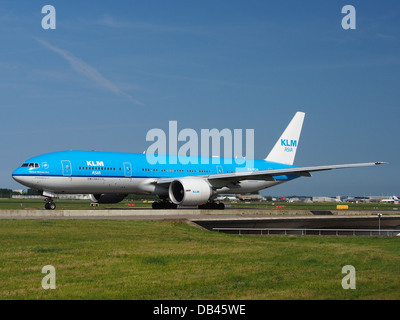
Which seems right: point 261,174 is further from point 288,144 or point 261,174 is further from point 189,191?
point 288,144

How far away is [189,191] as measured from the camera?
41.3 m

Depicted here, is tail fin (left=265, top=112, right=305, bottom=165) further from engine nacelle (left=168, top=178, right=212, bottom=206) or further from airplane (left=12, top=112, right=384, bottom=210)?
engine nacelle (left=168, top=178, right=212, bottom=206)

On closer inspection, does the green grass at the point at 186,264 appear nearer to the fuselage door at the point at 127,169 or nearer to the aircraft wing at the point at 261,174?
the fuselage door at the point at 127,169

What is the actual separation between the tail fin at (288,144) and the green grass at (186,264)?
3312 centimetres

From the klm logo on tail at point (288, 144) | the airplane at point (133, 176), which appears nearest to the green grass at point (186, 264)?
the airplane at point (133, 176)

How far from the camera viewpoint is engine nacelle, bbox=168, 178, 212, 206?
41.3m

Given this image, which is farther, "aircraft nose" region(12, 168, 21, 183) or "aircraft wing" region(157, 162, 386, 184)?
"aircraft wing" region(157, 162, 386, 184)

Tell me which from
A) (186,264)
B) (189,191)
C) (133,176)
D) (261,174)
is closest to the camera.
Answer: (186,264)

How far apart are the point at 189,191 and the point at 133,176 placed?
5.24 meters

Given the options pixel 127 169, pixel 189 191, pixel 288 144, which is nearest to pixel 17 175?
pixel 127 169

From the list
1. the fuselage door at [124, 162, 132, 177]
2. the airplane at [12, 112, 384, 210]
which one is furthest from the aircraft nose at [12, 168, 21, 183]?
the fuselage door at [124, 162, 132, 177]

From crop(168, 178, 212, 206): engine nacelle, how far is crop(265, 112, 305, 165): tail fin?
50.6ft

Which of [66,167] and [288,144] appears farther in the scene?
[288,144]

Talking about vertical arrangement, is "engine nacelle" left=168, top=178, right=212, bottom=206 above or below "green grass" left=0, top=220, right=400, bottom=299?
above
